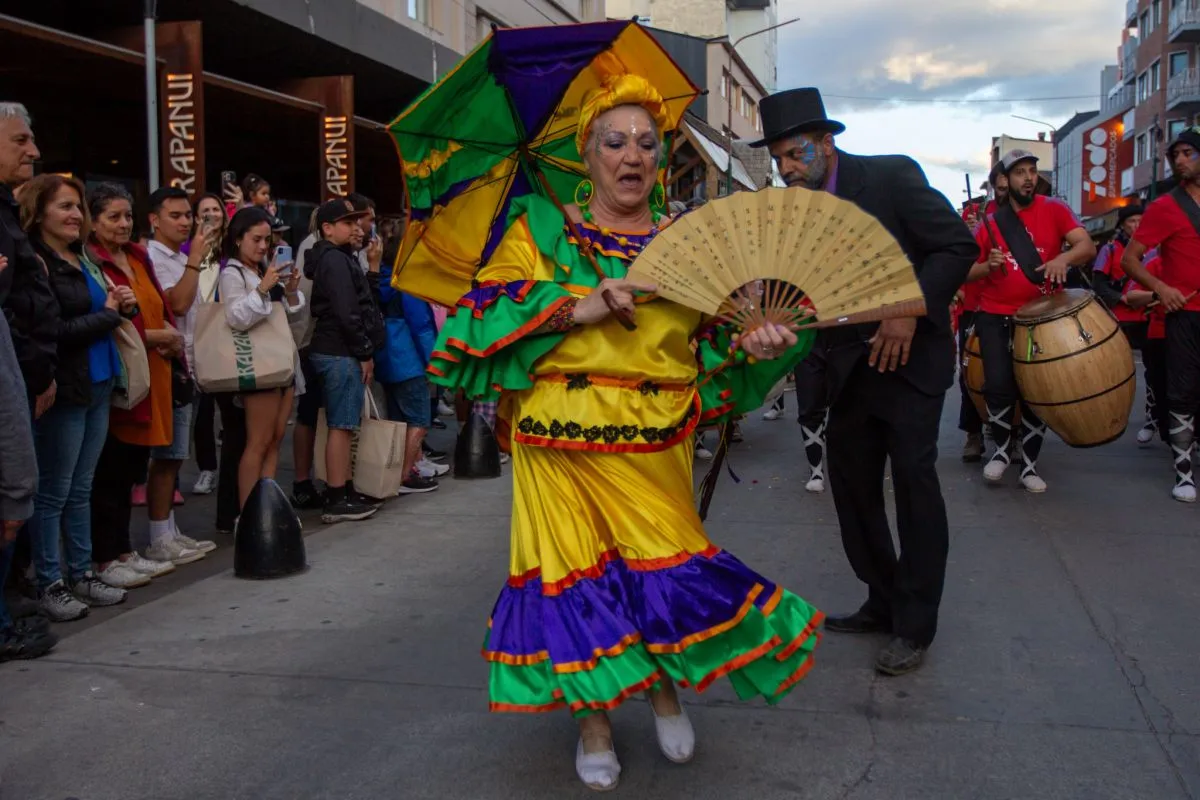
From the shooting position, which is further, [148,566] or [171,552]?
[171,552]

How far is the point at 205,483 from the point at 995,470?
18.2 ft

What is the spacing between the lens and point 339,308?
22.4 ft

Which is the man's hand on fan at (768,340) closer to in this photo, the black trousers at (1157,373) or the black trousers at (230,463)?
the black trousers at (230,463)

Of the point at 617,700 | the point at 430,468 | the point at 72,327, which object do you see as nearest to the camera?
the point at 617,700

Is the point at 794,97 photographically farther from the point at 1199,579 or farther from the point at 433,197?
the point at 1199,579

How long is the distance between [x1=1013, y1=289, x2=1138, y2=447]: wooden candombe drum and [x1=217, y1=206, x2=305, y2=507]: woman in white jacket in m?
4.46

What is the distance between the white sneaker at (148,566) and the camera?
A: 18.4 ft

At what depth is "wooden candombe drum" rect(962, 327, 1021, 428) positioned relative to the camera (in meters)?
8.10

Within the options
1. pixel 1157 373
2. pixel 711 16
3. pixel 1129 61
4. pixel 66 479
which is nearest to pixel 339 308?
pixel 66 479

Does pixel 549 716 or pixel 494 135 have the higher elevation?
pixel 494 135

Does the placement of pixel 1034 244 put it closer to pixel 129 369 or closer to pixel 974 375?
pixel 974 375

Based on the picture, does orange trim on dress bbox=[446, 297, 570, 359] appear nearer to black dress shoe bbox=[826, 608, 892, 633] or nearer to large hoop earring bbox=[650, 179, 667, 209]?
large hoop earring bbox=[650, 179, 667, 209]

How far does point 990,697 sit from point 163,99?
1036cm

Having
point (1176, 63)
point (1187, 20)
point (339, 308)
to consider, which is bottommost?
point (339, 308)
